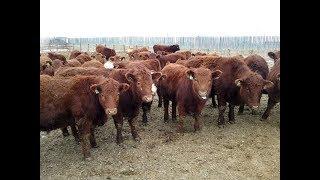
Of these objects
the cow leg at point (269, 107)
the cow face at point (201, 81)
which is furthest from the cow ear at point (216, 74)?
the cow leg at point (269, 107)

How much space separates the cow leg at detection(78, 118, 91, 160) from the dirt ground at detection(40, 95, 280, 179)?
206 mm

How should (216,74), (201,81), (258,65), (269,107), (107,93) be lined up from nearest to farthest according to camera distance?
(107,93), (201,81), (216,74), (269,107), (258,65)

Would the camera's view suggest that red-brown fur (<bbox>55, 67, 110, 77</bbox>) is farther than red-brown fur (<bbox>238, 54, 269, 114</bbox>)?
No

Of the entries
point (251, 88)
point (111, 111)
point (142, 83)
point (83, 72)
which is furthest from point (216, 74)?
point (83, 72)

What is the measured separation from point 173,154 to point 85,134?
197 centimetres

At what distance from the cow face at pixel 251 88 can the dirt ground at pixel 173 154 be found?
793 mm

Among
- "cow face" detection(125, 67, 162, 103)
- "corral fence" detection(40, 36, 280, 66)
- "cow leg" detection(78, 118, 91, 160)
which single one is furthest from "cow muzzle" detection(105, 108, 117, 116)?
"corral fence" detection(40, 36, 280, 66)

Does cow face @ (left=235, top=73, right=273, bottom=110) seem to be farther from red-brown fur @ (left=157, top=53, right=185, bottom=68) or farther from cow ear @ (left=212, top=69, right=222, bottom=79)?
red-brown fur @ (left=157, top=53, right=185, bottom=68)

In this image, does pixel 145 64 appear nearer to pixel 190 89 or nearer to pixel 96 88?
pixel 190 89

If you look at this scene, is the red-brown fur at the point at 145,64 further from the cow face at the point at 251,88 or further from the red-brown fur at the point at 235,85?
the cow face at the point at 251,88

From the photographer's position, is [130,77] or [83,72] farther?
[83,72]

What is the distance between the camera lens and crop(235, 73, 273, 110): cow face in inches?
336

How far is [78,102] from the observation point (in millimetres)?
7133
